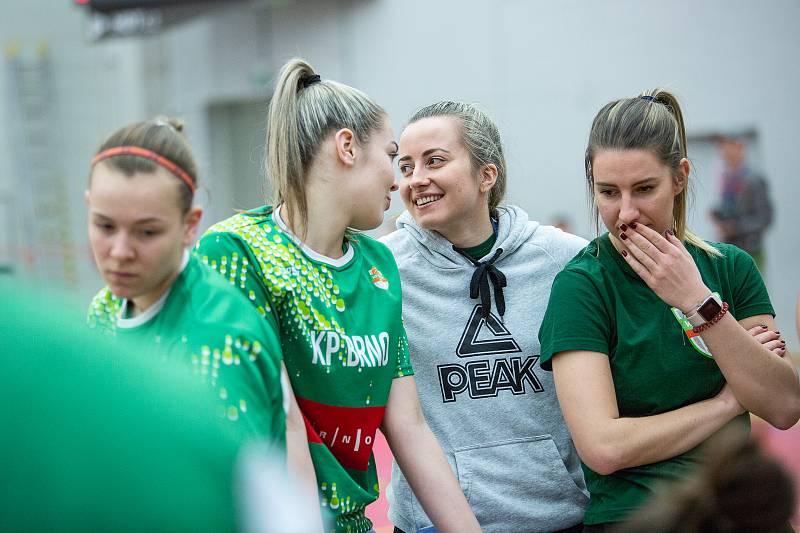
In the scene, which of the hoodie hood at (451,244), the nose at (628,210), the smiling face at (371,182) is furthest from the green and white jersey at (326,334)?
the nose at (628,210)

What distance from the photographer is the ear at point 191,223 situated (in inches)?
66.6

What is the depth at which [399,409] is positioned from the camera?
2299mm

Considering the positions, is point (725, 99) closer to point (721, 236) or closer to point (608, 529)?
point (721, 236)

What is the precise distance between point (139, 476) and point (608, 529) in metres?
1.59

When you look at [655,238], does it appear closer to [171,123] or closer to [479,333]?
[479,333]

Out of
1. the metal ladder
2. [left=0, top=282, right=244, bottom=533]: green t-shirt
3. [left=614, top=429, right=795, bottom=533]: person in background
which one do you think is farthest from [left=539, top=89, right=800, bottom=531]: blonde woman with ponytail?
the metal ladder

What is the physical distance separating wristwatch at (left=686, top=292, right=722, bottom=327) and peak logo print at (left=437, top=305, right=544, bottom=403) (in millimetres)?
546

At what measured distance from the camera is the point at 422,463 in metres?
2.29

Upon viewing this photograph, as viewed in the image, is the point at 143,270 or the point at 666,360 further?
the point at 666,360

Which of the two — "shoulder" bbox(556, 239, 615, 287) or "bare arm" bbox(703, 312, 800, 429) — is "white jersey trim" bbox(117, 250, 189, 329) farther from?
"bare arm" bbox(703, 312, 800, 429)

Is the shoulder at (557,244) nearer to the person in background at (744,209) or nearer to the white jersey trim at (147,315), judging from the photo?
the white jersey trim at (147,315)

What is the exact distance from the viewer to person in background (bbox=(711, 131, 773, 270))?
31.2 feet

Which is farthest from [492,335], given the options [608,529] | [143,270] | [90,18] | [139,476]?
[90,18]

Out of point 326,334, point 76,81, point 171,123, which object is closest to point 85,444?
point 171,123
